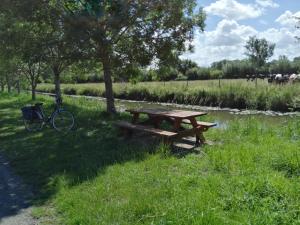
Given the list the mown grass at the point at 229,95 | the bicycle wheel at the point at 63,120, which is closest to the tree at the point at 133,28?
the bicycle wheel at the point at 63,120

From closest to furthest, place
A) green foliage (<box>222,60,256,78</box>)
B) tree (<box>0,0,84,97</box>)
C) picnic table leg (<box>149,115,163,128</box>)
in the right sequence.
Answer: picnic table leg (<box>149,115,163,128</box>)
tree (<box>0,0,84,97</box>)
green foliage (<box>222,60,256,78</box>)

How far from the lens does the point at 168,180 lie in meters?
5.69

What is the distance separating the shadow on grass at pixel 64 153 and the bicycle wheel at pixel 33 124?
0.71ft

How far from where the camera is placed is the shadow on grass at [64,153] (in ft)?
21.9

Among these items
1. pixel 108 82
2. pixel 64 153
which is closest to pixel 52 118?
pixel 108 82

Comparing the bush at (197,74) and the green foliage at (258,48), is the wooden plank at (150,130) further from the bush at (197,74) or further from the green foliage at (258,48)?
the green foliage at (258,48)

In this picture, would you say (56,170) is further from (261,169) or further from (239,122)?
(239,122)

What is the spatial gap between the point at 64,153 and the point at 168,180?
376cm

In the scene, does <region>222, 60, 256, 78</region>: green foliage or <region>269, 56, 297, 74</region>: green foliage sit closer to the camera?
<region>269, 56, 297, 74</region>: green foliage

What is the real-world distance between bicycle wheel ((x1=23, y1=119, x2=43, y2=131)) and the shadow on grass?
8.5 inches

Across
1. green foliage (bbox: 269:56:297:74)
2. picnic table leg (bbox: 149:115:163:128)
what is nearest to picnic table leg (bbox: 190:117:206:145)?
picnic table leg (bbox: 149:115:163:128)

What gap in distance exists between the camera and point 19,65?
26562 mm

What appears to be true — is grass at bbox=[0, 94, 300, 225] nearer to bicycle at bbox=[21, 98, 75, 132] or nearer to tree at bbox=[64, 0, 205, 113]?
bicycle at bbox=[21, 98, 75, 132]

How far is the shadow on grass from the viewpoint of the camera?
6.68 meters
